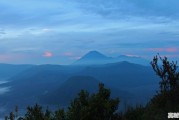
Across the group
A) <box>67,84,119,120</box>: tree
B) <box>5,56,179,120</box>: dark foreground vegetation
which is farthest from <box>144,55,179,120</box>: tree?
<box>67,84,119,120</box>: tree

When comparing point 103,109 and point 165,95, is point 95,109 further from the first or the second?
point 165,95

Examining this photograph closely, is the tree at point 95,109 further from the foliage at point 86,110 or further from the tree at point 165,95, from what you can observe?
the tree at point 165,95

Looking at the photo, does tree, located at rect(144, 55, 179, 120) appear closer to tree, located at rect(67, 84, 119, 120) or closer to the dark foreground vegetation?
the dark foreground vegetation

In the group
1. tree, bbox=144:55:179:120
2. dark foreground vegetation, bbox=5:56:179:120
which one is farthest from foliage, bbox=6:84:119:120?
tree, bbox=144:55:179:120

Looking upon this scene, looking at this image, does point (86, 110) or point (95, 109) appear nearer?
point (86, 110)

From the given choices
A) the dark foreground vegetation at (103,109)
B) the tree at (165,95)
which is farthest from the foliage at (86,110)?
the tree at (165,95)

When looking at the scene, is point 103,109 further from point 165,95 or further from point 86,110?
point 165,95

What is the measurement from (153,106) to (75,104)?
3608mm

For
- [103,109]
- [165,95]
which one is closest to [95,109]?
[103,109]

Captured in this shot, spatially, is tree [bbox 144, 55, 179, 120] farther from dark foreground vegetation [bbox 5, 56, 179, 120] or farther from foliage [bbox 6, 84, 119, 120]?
foliage [bbox 6, 84, 119, 120]

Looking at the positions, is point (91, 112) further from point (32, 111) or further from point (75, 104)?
point (32, 111)

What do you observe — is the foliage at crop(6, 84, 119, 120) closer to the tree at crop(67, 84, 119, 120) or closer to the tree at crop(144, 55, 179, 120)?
the tree at crop(67, 84, 119, 120)

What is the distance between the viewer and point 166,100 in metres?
13.6

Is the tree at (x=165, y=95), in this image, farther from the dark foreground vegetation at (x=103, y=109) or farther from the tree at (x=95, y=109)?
the tree at (x=95, y=109)
